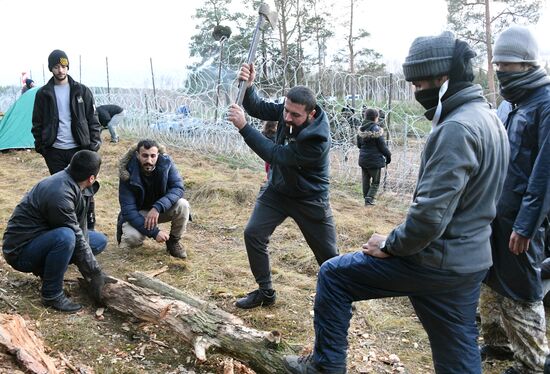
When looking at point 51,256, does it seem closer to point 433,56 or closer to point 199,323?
point 199,323

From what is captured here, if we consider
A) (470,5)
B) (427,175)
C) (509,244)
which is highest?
(470,5)

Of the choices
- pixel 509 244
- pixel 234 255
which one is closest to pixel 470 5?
pixel 234 255

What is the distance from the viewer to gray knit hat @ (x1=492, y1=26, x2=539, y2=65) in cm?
270

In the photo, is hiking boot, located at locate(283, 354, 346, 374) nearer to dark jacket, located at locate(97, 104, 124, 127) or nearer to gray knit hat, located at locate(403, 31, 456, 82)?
gray knit hat, located at locate(403, 31, 456, 82)

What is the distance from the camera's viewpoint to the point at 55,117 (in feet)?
15.6

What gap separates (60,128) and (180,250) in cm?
161

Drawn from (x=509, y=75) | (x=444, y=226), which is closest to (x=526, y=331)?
(x=444, y=226)

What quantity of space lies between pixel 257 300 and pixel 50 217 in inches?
62.8

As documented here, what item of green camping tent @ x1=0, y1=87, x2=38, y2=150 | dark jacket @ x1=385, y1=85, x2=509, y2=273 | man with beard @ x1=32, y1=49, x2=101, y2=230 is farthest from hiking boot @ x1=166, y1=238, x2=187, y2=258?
green camping tent @ x1=0, y1=87, x2=38, y2=150

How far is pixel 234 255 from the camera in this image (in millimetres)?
5184

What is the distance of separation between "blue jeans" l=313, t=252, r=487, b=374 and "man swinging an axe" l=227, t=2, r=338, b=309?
1.11m

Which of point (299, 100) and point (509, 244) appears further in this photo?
point (299, 100)

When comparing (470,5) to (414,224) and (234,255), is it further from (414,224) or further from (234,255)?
(414,224)

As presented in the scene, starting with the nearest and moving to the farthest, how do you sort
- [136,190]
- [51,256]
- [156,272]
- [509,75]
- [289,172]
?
[509,75]
[289,172]
[51,256]
[156,272]
[136,190]
